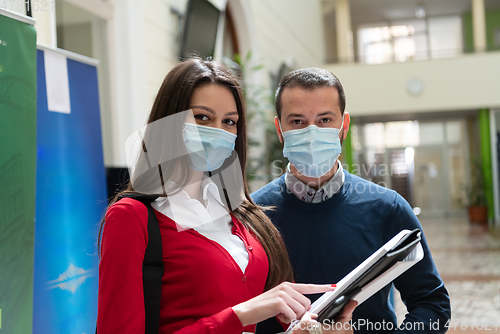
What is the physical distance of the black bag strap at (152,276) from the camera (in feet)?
3.67

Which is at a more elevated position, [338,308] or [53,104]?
[53,104]

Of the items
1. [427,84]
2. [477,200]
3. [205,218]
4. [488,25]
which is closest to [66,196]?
[205,218]

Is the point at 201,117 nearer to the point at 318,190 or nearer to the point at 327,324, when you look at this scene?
the point at 318,190

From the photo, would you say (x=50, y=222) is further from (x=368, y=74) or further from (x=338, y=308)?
(x=368, y=74)

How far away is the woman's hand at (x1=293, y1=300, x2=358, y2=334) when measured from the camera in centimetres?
104

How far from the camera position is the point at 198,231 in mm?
1270

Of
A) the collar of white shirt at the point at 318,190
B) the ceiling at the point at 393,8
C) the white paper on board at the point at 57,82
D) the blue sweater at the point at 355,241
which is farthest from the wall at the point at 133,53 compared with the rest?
the ceiling at the point at 393,8

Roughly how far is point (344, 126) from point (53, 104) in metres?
1.56

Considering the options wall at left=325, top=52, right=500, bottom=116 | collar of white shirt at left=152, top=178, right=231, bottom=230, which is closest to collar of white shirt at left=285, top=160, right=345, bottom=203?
collar of white shirt at left=152, top=178, right=231, bottom=230

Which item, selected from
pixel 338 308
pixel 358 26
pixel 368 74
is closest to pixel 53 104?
pixel 338 308

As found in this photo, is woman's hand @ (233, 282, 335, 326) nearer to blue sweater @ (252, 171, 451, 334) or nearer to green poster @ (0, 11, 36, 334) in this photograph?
blue sweater @ (252, 171, 451, 334)

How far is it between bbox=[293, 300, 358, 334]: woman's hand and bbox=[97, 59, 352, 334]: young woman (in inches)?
0.5

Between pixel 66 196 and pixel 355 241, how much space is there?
1.59 metres

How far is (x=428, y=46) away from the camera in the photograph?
575 inches
